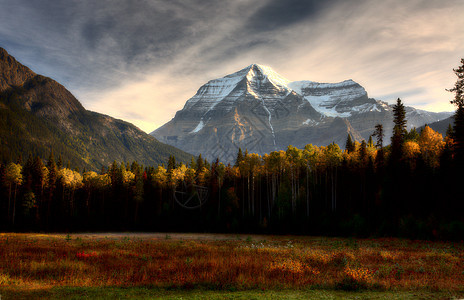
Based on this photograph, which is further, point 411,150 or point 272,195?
point 272,195

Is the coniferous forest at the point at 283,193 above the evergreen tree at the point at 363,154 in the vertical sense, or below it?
below

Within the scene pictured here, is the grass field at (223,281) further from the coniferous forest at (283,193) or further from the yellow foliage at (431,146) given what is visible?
the yellow foliage at (431,146)

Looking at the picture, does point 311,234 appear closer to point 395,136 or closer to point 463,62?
point 395,136

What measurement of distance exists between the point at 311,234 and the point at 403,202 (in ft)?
60.1

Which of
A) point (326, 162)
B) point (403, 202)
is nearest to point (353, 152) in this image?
point (326, 162)

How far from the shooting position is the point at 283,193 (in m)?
66.8

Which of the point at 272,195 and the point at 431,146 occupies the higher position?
the point at 431,146

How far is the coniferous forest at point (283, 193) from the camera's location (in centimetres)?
4816

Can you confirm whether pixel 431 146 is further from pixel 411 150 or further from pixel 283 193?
pixel 283 193

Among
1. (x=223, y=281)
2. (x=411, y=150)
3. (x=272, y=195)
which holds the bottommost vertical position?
(x=223, y=281)

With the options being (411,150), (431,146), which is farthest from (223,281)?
(431,146)

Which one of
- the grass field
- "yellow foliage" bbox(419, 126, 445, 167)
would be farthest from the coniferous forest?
the grass field

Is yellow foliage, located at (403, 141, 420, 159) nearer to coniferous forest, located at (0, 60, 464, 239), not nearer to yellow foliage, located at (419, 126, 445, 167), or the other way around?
coniferous forest, located at (0, 60, 464, 239)

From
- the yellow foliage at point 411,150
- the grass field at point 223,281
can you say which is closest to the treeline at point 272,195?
the yellow foliage at point 411,150
